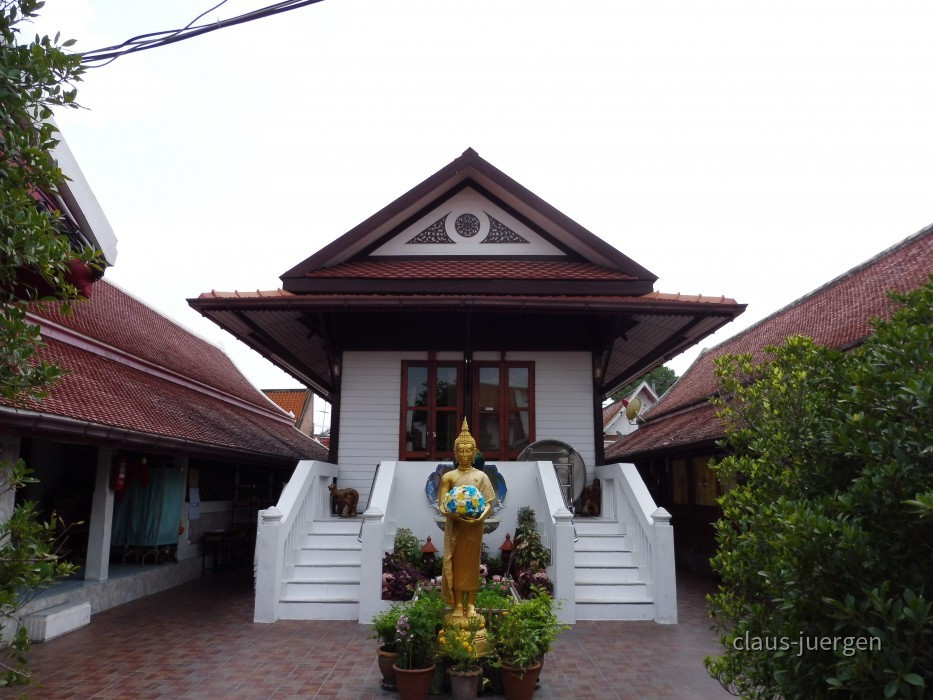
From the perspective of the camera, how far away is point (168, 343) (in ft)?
51.8

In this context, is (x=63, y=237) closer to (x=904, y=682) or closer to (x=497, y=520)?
(x=904, y=682)

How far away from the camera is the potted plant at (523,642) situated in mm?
5148

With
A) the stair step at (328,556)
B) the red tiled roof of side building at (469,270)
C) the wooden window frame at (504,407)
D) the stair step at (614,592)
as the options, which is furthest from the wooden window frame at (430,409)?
the stair step at (614,592)

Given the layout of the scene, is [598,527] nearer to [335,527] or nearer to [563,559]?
[563,559]

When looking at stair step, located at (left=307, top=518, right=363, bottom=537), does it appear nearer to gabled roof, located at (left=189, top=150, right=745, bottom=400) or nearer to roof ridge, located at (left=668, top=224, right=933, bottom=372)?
gabled roof, located at (left=189, top=150, right=745, bottom=400)

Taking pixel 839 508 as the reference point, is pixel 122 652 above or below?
below

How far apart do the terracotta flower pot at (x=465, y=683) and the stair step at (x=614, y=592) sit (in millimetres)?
3112

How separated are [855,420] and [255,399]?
62.1 ft

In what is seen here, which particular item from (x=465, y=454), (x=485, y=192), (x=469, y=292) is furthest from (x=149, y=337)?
(x=465, y=454)

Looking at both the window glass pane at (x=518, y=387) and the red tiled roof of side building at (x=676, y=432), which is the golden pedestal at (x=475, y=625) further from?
the window glass pane at (x=518, y=387)

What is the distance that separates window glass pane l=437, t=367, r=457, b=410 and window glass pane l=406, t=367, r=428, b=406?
0.22m

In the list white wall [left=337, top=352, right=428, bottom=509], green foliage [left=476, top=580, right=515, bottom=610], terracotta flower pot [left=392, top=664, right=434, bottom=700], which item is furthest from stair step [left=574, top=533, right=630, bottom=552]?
terracotta flower pot [left=392, top=664, right=434, bottom=700]

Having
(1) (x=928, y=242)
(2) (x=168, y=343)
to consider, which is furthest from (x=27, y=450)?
(1) (x=928, y=242)

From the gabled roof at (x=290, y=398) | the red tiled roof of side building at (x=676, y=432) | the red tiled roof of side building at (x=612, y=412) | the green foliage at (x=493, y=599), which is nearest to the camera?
the green foliage at (x=493, y=599)
